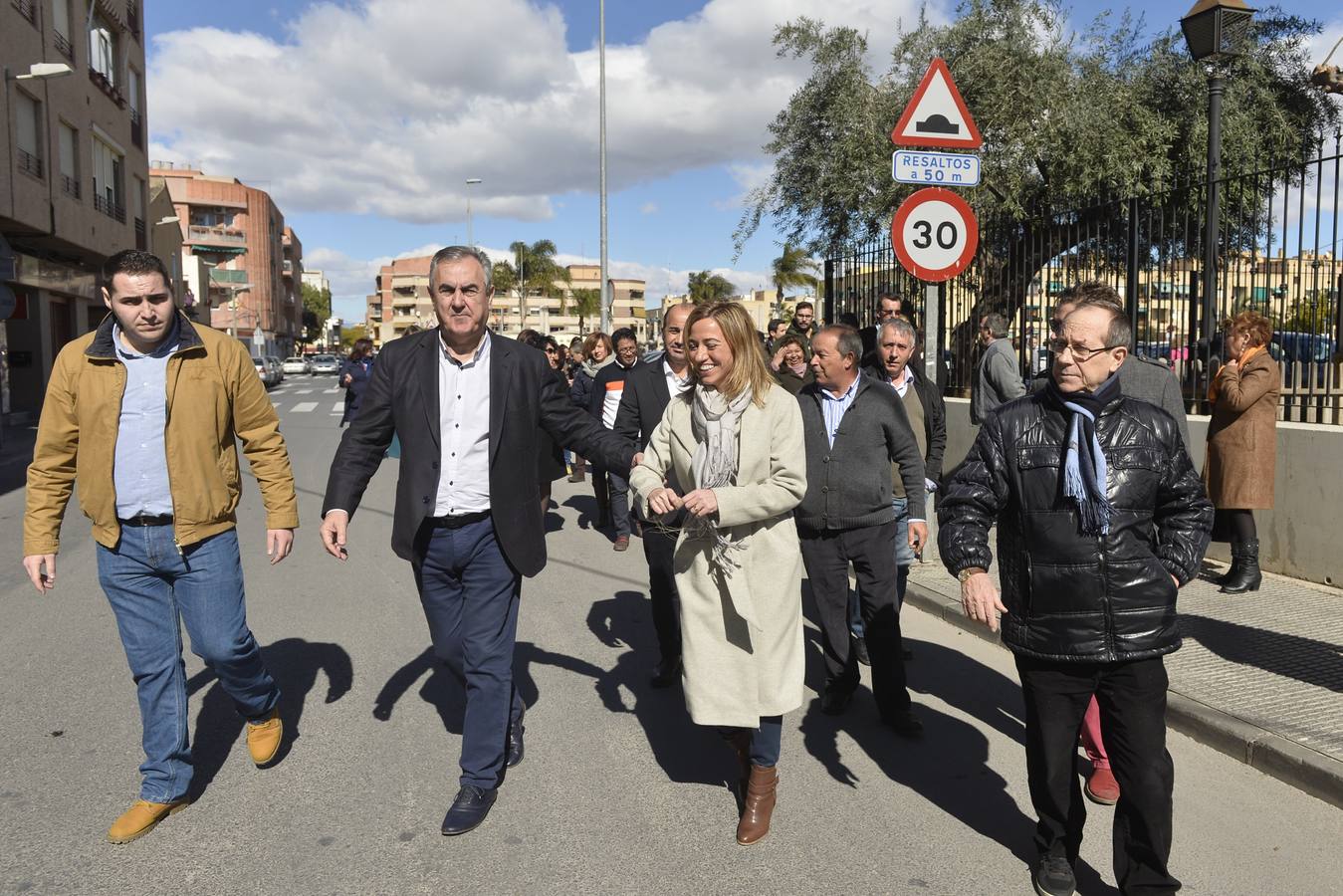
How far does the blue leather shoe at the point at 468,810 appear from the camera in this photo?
11.9 ft

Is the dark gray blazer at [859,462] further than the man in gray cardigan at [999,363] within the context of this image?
No

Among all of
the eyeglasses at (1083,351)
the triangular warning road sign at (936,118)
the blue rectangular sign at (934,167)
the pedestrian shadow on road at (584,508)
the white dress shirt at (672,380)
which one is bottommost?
the pedestrian shadow on road at (584,508)

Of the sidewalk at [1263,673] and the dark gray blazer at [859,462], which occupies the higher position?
the dark gray blazer at [859,462]

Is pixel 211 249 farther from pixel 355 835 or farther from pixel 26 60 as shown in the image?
pixel 355 835

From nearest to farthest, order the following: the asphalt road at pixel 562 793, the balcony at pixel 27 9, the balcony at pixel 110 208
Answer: the asphalt road at pixel 562 793, the balcony at pixel 27 9, the balcony at pixel 110 208

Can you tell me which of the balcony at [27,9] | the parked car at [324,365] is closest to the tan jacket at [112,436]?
the balcony at [27,9]

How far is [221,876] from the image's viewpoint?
10.9ft

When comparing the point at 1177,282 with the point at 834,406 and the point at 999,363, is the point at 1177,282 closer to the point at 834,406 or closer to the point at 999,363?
the point at 999,363

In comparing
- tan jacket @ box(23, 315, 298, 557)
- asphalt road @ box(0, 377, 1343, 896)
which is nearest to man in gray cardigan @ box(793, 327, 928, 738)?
asphalt road @ box(0, 377, 1343, 896)

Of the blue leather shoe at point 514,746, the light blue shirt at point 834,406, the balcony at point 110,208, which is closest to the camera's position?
the blue leather shoe at point 514,746

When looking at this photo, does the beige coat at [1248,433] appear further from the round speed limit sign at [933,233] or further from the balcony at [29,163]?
the balcony at [29,163]

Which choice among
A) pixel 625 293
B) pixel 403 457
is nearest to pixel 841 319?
pixel 403 457

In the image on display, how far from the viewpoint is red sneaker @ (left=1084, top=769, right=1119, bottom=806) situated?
13.0 ft

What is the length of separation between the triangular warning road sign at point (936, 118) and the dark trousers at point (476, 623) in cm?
457
